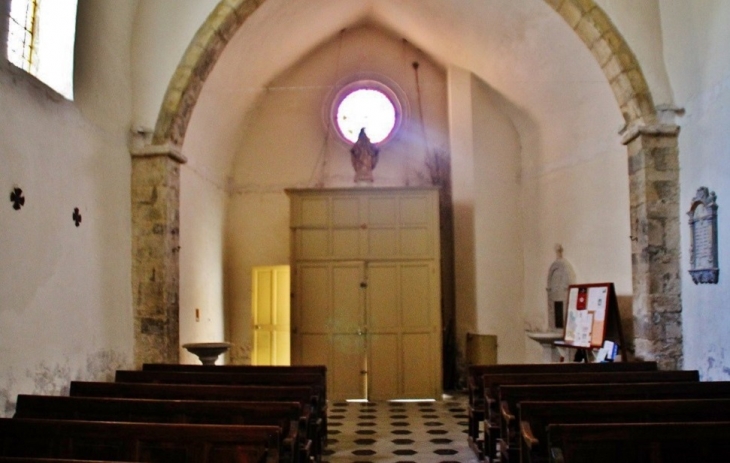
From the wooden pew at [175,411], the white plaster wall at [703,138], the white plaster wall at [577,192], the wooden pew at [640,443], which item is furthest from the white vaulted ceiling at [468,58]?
the wooden pew at [640,443]

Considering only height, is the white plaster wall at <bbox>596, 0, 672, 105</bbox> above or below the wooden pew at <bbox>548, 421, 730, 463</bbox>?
above

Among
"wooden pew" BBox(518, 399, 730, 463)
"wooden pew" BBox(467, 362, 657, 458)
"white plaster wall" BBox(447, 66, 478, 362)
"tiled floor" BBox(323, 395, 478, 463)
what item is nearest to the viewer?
"wooden pew" BBox(518, 399, 730, 463)

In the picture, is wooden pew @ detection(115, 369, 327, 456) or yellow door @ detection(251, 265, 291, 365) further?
yellow door @ detection(251, 265, 291, 365)

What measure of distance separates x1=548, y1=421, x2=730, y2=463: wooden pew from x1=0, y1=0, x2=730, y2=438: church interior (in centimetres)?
265

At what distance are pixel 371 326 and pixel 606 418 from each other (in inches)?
233

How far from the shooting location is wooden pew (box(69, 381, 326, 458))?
5.57 metres

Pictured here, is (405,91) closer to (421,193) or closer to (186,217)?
(421,193)

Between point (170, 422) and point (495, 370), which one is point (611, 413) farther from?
point (170, 422)

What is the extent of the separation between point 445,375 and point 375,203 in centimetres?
311

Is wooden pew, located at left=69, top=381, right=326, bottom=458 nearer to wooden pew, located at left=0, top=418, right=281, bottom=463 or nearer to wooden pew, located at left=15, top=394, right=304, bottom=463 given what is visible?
wooden pew, located at left=15, top=394, right=304, bottom=463

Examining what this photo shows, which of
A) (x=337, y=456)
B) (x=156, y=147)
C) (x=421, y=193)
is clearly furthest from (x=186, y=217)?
(x=337, y=456)

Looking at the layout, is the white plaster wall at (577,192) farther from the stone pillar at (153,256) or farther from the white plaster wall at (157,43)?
the stone pillar at (153,256)

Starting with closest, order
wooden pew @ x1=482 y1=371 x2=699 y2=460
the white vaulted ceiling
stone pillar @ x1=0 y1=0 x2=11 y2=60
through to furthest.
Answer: stone pillar @ x1=0 y1=0 x2=11 y2=60 < wooden pew @ x1=482 y1=371 x2=699 y2=460 < the white vaulted ceiling

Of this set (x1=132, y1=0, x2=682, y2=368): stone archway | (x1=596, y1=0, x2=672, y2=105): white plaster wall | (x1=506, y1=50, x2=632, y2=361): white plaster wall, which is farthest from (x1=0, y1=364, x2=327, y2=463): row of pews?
(x1=596, y1=0, x2=672, y2=105): white plaster wall
